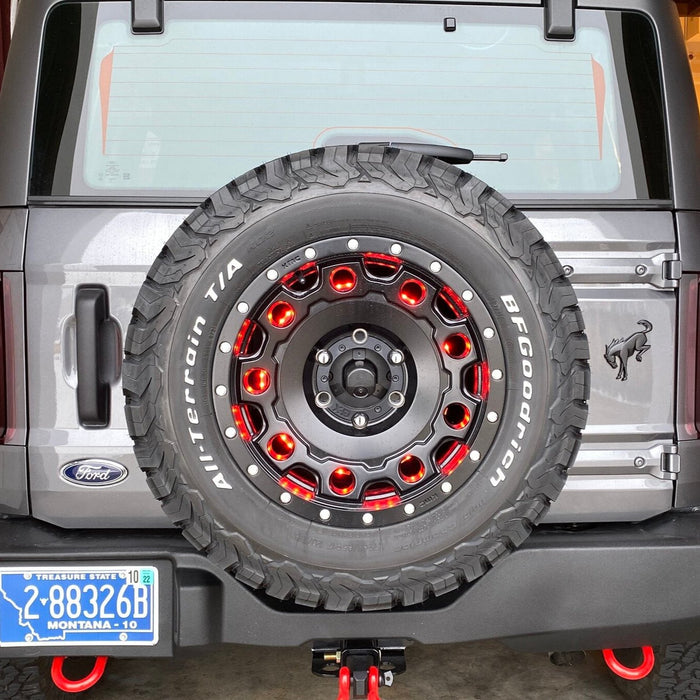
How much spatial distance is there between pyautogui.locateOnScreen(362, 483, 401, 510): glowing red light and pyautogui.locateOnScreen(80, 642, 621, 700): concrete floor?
112 centimetres

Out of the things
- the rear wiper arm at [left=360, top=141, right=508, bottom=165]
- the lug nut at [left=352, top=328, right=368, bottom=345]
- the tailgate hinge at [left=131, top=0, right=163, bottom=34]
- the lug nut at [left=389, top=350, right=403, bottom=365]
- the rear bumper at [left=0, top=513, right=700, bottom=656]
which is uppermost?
the tailgate hinge at [left=131, top=0, right=163, bottom=34]

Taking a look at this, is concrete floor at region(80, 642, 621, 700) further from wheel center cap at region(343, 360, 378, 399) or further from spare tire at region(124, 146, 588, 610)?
wheel center cap at region(343, 360, 378, 399)

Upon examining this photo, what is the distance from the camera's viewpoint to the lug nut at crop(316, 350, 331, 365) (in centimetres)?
172

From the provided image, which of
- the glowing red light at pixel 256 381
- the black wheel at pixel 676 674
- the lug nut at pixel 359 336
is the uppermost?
the lug nut at pixel 359 336

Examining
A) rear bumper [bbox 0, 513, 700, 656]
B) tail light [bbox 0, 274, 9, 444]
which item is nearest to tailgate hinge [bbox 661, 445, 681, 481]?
rear bumper [bbox 0, 513, 700, 656]

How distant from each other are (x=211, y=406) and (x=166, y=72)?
880mm

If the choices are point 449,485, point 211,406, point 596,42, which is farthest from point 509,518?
point 596,42

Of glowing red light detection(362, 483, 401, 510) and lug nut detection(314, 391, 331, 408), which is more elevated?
lug nut detection(314, 391, 331, 408)

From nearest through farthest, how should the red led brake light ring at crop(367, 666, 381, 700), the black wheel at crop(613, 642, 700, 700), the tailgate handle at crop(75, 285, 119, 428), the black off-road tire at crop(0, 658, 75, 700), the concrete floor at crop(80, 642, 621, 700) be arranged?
the red led brake light ring at crop(367, 666, 381, 700), the tailgate handle at crop(75, 285, 119, 428), the black off-road tire at crop(0, 658, 75, 700), the black wheel at crop(613, 642, 700, 700), the concrete floor at crop(80, 642, 621, 700)

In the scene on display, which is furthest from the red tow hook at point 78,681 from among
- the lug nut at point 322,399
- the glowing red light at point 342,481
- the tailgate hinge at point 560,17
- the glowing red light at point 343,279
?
the tailgate hinge at point 560,17

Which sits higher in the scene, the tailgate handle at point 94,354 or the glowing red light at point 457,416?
the tailgate handle at point 94,354

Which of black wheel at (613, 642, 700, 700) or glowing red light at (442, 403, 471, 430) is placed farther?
black wheel at (613, 642, 700, 700)

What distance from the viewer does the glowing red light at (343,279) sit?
1.70 m

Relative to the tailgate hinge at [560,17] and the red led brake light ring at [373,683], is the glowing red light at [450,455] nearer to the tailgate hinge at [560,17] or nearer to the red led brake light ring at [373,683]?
the red led brake light ring at [373,683]
